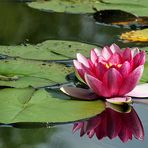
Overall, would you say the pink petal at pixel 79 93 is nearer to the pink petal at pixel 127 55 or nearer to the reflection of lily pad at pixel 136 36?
the pink petal at pixel 127 55

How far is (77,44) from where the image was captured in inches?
76.9

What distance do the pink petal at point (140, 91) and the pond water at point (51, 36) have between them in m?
0.05

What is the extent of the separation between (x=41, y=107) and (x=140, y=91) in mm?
314

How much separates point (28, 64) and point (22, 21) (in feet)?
3.08

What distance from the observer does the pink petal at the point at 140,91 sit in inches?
58.6

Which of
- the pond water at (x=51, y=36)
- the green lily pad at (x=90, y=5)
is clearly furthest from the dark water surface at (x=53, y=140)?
the green lily pad at (x=90, y=5)

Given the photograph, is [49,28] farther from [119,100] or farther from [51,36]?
[119,100]

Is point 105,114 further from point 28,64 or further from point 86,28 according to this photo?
point 86,28

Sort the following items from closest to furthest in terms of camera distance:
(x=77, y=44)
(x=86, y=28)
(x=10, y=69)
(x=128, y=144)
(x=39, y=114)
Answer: (x=128, y=144) → (x=39, y=114) → (x=10, y=69) → (x=77, y=44) → (x=86, y=28)

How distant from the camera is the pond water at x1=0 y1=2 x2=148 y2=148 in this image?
123cm

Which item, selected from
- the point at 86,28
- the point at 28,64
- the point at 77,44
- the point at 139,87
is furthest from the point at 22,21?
the point at 139,87

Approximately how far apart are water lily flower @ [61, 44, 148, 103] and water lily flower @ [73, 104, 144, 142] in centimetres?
7

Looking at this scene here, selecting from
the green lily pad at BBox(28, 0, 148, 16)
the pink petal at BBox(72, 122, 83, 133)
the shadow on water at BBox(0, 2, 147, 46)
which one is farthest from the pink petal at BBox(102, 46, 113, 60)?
the green lily pad at BBox(28, 0, 148, 16)

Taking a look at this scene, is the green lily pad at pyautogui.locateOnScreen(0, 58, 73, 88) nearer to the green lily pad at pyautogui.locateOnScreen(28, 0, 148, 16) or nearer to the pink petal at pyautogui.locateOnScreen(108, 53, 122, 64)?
the pink petal at pyautogui.locateOnScreen(108, 53, 122, 64)
